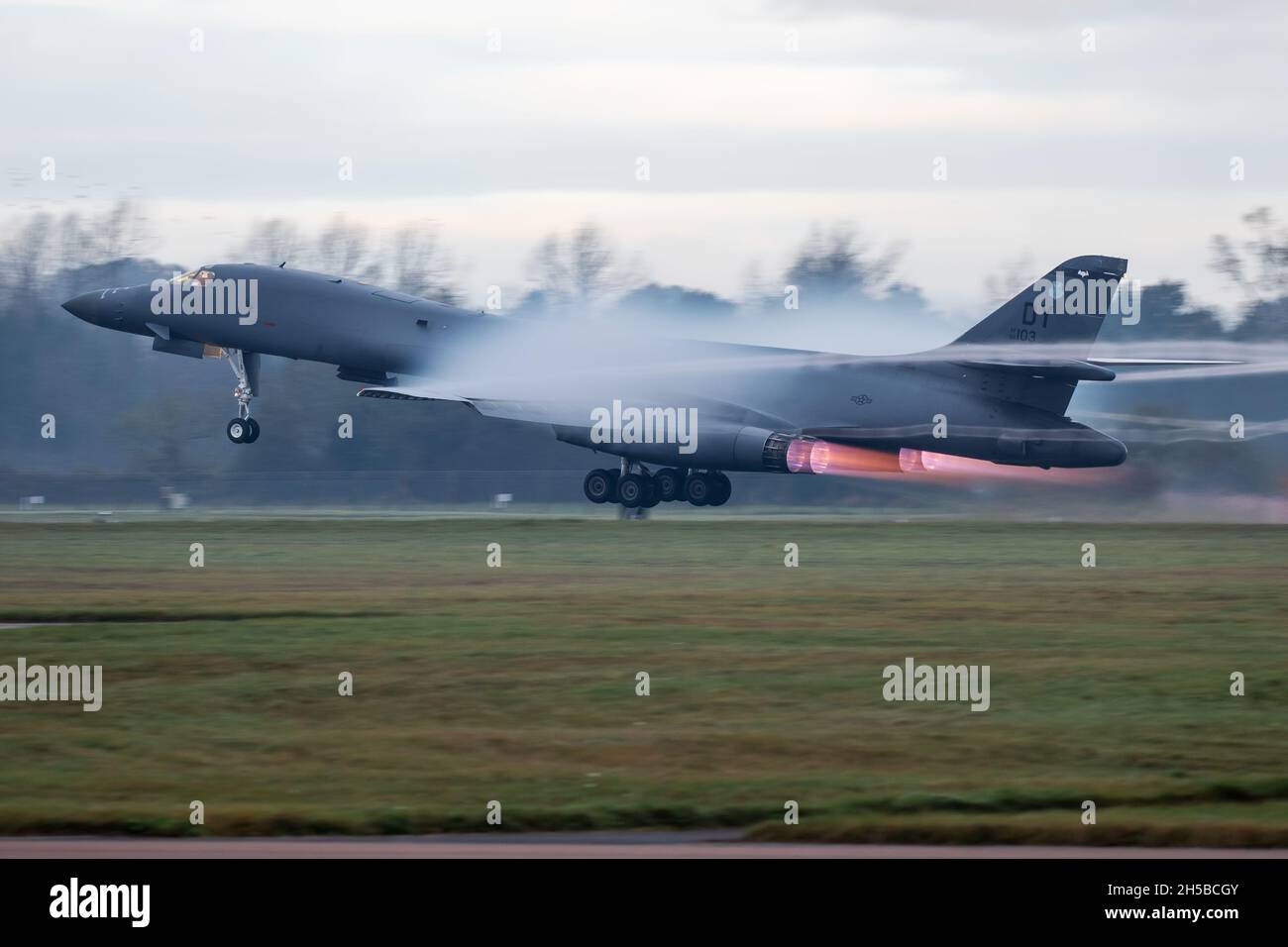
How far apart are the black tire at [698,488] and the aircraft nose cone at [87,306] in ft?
48.5

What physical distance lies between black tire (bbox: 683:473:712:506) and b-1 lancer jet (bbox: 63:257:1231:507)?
0.03m

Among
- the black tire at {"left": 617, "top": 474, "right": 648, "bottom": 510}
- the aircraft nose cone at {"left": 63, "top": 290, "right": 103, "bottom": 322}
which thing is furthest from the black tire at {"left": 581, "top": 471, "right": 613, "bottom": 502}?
the aircraft nose cone at {"left": 63, "top": 290, "right": 103, "bottom": 322}

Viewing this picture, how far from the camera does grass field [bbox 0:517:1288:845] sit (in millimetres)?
12922

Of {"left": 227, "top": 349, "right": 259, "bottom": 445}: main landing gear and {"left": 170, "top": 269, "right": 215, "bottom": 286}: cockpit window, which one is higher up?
{"left": 170, "top": 269, "right": 215, "bottom": 286}: cockpit window

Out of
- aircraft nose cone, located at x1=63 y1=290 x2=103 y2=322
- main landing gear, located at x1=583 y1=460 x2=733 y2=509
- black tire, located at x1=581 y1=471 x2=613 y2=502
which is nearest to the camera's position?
main landing gear, located at x1=583 y1=460 x2=733 y2=509

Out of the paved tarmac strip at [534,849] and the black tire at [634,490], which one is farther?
the black tire at [634,490]

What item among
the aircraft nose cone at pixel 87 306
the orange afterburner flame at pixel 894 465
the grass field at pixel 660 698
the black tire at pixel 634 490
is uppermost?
the aircraft nose cone at pixel 87 306

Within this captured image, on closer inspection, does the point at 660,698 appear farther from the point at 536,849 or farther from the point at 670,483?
the point at 670,483

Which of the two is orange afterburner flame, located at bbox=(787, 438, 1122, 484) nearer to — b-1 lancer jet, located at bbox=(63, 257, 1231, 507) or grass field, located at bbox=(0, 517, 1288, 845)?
b-1 lancer jet, located at bbox=(63, 257, 1231, 507)

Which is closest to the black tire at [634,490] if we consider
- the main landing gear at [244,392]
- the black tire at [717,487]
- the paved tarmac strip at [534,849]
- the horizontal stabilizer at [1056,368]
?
the black tire at [717,487]

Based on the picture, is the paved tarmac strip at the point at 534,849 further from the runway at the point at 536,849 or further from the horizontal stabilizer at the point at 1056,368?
the horizontal stabilizer at the point at 1056,368

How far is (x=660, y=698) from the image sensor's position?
17.0 meters

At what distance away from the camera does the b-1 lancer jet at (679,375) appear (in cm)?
3328

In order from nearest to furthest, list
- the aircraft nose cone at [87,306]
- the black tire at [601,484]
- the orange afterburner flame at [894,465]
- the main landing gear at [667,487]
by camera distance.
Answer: the orange afterburner flame at [894,465], the main landing gear at [667,487], the black tire at [601,484], the aircraft nose cone at [87,306]
